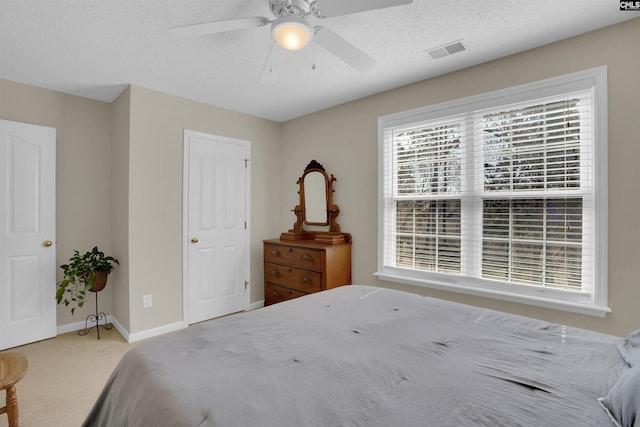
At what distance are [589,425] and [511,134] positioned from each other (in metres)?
2.27

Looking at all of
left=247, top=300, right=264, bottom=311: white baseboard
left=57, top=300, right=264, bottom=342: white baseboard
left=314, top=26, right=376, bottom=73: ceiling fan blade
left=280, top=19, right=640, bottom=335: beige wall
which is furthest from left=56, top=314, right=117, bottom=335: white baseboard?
left=314, top=26, right=376, bottom=73: ceiling fan blade

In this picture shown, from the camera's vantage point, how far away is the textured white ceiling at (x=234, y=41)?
193 cm

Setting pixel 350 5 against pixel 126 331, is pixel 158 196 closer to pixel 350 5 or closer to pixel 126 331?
pixel 126 331

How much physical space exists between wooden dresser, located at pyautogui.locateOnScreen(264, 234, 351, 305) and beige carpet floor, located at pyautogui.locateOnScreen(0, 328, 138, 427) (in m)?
1.62

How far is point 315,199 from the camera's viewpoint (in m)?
3.95

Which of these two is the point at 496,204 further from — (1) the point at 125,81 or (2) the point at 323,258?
(1) the point at 125,81

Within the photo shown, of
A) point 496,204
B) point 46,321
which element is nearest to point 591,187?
point 496,204

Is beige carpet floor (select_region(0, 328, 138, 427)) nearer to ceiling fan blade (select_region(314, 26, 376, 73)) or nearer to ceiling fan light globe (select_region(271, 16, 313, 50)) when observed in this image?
ceiling fan light globe (select_region(271, 16, 313, 50))

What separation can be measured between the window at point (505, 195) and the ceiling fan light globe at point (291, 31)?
1.74 m

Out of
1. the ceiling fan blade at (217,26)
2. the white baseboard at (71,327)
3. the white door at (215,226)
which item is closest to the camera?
the ceiling fan blade at (217,26)

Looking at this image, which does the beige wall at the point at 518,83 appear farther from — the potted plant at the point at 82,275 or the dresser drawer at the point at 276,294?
the potted plant at the point at 82,275

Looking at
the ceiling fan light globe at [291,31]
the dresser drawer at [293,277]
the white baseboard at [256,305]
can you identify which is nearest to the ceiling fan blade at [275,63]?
the ceiling fan light globe at [291,31]

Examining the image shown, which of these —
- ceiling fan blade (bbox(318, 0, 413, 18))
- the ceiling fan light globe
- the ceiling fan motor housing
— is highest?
the ceiling fan motor housing

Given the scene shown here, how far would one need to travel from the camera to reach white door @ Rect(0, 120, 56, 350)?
2938 mm
